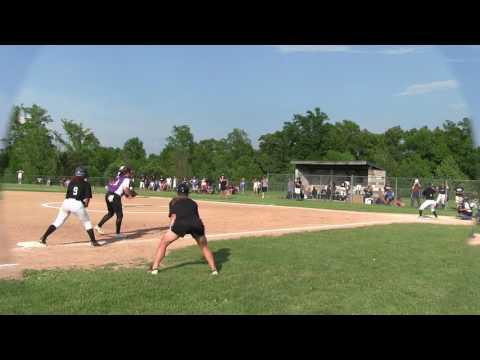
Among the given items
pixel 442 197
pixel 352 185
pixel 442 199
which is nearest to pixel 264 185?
pixel 352 185

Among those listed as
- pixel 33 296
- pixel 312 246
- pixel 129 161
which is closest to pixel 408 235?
pixel 312 246

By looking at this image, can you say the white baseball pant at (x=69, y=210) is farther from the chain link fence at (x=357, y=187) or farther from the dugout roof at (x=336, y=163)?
the dugout roof at (x=336, y=163)

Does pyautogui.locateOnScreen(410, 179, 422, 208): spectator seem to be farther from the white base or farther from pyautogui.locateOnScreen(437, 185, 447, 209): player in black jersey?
the white base

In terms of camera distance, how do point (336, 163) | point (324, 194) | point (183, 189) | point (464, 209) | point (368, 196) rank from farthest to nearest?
point (336, 163), point (324, 194), point (368, 196), point (464, 209), point (183, 189)

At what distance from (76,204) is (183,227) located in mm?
3623

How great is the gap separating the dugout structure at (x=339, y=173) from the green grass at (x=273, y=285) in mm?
26465

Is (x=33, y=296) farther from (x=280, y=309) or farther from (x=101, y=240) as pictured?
(x=101, y=240)

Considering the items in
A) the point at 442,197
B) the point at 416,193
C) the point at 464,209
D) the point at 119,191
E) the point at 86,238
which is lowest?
the point at 86,238

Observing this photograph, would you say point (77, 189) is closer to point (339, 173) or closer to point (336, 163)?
point (336, 163)

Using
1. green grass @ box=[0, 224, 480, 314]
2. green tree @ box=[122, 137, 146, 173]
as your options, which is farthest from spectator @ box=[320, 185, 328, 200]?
green grass @ box=[0, 224, 480, 314]

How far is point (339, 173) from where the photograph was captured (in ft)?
131

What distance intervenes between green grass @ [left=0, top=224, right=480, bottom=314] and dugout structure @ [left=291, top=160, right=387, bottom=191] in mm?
26465

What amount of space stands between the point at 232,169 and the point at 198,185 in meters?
5.23

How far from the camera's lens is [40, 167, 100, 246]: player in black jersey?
9.94m
